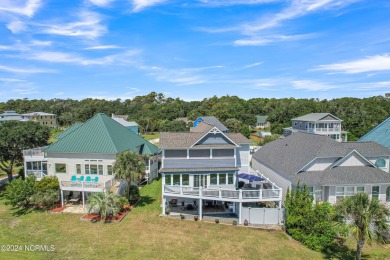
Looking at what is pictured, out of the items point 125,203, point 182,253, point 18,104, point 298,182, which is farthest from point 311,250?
point 18,104

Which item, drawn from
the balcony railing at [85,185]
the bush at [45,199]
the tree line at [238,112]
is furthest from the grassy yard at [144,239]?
the tree line at [238,112]

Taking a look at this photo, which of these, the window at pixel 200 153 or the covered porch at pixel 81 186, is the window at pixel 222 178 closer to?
the window at pixel 200 153

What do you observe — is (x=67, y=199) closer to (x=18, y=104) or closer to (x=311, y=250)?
(x=311, y=250)

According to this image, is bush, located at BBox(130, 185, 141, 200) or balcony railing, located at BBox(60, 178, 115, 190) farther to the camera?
bush, located at BBox(130, 185, 141, 200)

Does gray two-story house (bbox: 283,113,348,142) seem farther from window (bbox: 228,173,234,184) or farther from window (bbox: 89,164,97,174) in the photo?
window (bbox: 89,164,97,174)

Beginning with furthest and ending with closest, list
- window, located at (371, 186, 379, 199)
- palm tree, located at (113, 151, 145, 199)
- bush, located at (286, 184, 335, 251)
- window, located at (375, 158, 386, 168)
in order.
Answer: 1. window, located at (375, 158, 386, 168)
2. palm tree, located at (113, 151, 145, 199)
3. window, located at (371, 186, 379, 199)
4. bush, located at (286, 184, 335, 251)

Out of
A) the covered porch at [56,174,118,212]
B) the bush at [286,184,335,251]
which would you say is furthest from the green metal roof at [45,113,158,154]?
the bush at [286,184,335,251]
